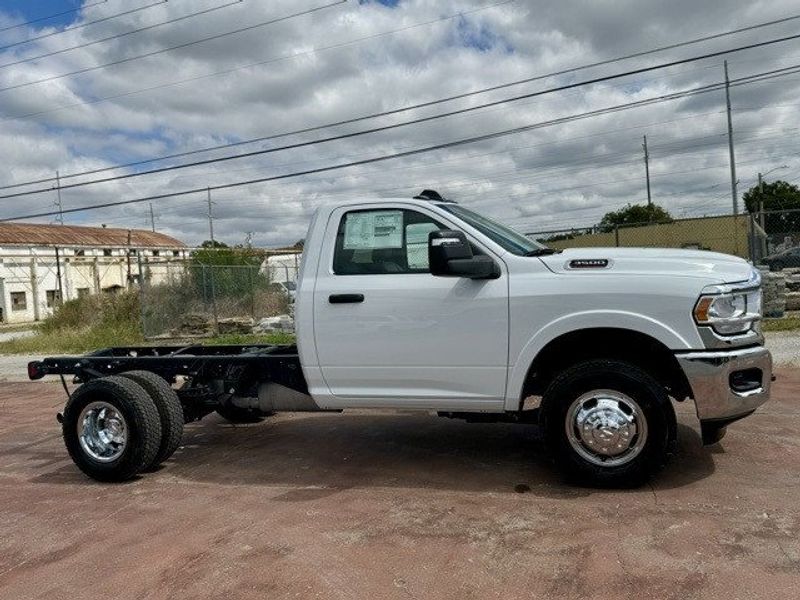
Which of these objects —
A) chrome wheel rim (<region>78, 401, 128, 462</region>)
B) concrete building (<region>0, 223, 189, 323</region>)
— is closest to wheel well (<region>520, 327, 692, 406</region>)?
chrome wheel rim (<region>78, 401, 128, 462</region>)

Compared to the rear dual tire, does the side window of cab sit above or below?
above

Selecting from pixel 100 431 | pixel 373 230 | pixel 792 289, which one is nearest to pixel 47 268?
pixel 792 289

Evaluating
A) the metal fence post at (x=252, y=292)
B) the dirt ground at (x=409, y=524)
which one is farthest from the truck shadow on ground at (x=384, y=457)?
the metal fence post at (x=252, y=292)

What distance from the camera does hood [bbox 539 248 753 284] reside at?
15.1 ft

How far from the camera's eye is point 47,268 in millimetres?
42531

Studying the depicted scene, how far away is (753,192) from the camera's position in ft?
257

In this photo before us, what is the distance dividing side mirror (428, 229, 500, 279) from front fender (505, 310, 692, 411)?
1.77ft

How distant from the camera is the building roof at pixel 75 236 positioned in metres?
47.1

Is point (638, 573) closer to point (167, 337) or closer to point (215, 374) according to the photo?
point (215, 374)

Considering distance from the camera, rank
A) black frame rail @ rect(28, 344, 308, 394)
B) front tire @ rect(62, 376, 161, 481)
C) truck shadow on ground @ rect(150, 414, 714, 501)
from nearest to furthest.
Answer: truck shadow on ground @ rect(150, 414, 714, 501) → front tire @ rect(62, 376, 161, 481) → black frame rail @ rect(28, 344, 308, 394)

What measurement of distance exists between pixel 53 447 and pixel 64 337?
1334 cm

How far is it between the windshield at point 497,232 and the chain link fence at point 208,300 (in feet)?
38.0

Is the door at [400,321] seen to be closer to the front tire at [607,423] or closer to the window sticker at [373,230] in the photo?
the window sticker at [373,230]

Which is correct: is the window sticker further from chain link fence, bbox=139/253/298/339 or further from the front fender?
chain link fence, bbox=139/253/298/339
